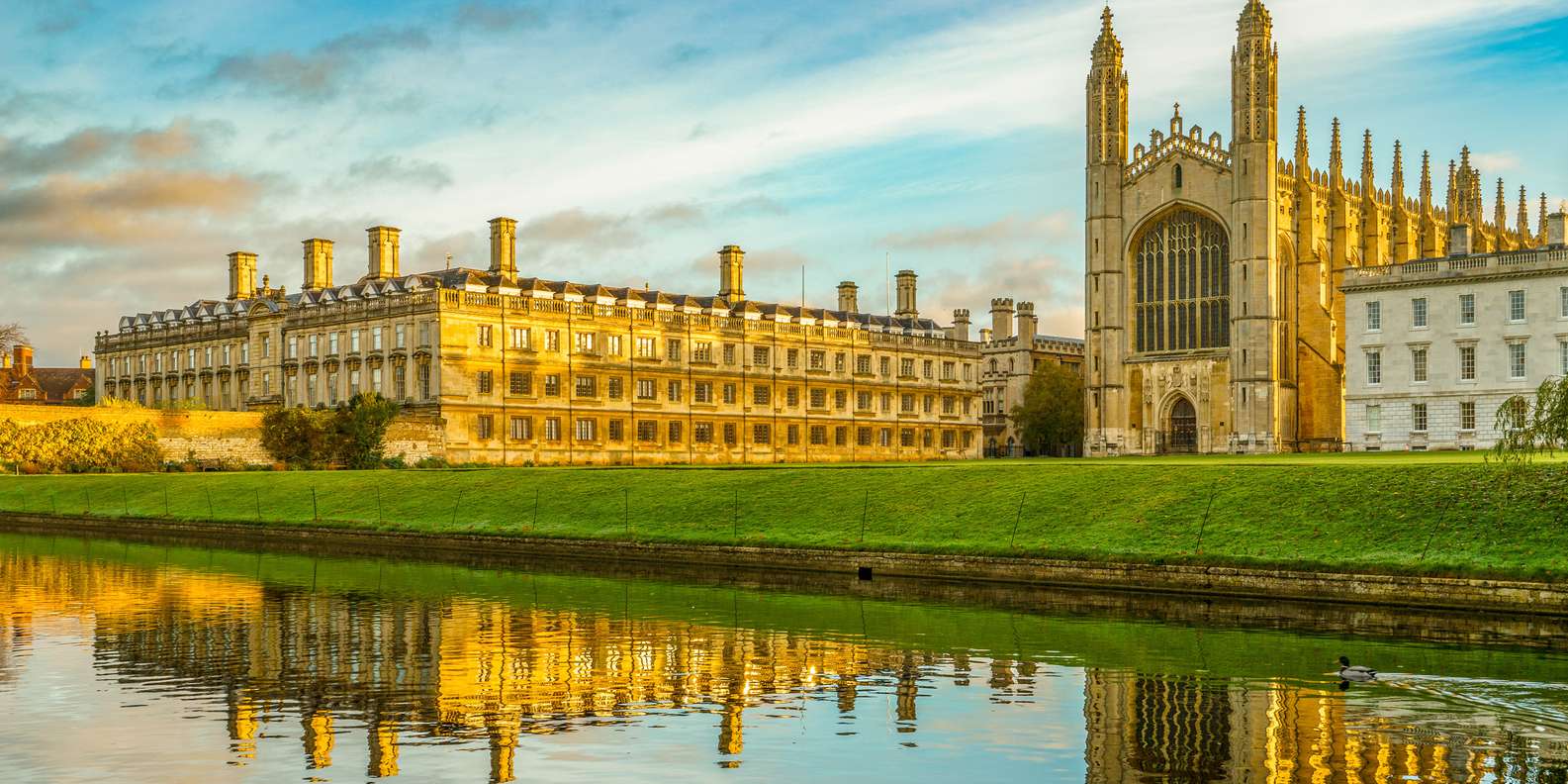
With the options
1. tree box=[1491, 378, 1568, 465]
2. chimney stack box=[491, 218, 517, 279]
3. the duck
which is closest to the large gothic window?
chimney stack box=[491, 218, 517, 279]

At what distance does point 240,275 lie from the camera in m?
86.2

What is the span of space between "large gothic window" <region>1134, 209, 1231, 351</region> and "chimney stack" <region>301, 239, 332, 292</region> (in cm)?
4525

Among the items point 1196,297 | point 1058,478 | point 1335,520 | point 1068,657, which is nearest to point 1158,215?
point 1196,297

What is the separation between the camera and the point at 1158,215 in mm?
84250

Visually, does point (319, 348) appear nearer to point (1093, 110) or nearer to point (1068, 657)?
point (1093, 110)

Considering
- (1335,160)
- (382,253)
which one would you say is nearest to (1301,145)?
(1335,160)

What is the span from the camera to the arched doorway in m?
82.5

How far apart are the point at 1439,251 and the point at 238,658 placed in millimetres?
89465

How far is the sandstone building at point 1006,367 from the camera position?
110m

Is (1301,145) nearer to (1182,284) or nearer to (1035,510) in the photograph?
(1182,284)

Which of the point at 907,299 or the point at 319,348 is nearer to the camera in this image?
the point at 319,348

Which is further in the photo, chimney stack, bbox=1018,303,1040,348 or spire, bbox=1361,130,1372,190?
chimney stack, bbox=1018,303,1040,348

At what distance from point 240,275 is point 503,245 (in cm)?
2362

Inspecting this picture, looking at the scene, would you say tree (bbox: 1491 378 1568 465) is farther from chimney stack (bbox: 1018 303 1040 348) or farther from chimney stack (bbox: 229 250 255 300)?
chimney stack (bbox: 1018 303 1040 348)
